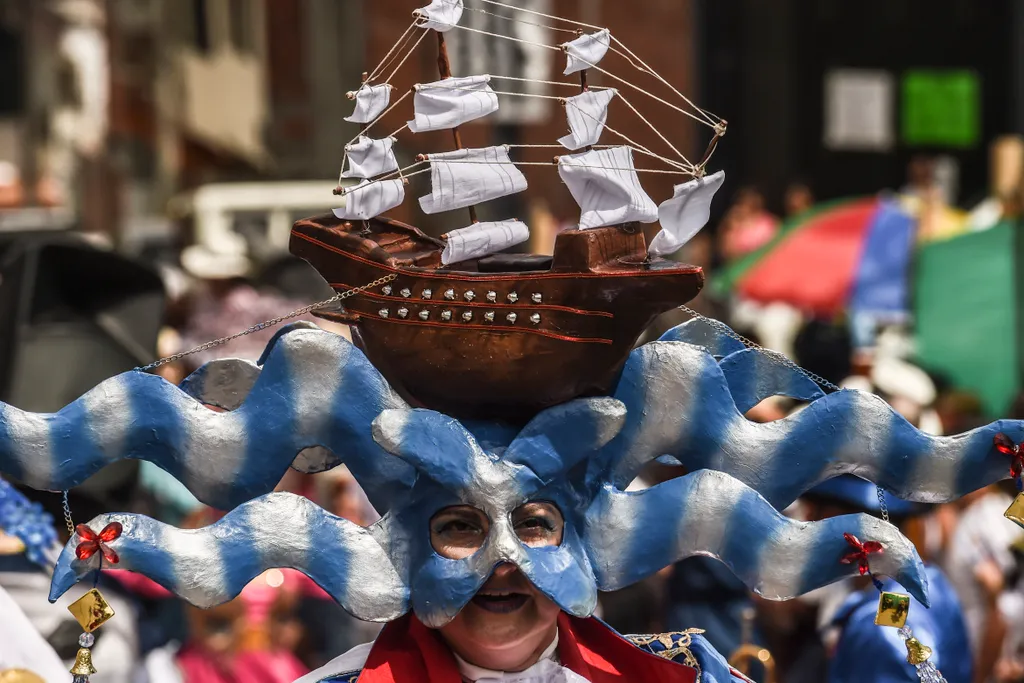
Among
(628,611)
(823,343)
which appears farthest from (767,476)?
(823,343)

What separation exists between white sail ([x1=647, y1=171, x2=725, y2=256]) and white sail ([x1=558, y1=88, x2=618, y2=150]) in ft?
0.59

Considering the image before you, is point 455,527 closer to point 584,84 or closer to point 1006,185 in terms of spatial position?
point 584,84

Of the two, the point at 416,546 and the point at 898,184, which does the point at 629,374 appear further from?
the point at 898,184

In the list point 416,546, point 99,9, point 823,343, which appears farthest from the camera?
point 99,9

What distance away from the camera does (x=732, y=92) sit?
20.0m

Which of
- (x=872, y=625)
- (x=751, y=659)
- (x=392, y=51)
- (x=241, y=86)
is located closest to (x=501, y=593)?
(x=392, y=51)

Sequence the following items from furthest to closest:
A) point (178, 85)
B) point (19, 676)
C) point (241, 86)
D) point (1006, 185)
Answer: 1. point (241, 86)
2. point (178, 85)
3. point (1006, 185)
4. point (19, 676)

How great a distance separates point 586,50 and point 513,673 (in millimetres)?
1118

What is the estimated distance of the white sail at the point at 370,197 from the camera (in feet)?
10.3

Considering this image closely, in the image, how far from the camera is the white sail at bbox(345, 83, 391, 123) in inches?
126

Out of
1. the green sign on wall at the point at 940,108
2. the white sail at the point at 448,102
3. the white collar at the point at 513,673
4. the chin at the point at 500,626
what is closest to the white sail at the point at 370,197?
the white sail at the point at 448,102

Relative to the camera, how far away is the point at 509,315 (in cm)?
305

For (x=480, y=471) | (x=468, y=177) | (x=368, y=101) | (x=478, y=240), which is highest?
(x=368, y=101)

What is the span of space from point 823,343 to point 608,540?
536 centimetres
